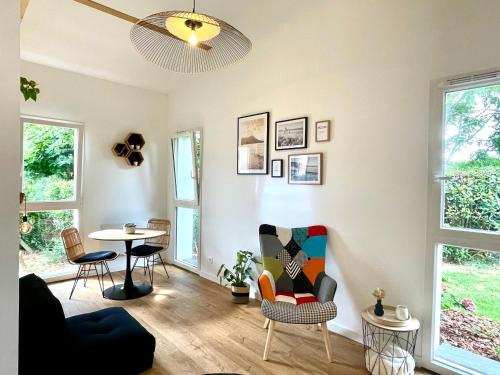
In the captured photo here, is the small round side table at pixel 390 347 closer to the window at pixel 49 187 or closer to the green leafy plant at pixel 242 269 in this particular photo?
the green leafy plant at pixel 242 269

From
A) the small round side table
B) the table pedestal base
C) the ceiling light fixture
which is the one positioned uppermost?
the ceiling light fixture

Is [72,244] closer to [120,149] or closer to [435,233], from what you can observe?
[120,149]

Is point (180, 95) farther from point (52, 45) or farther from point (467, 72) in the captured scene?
point (467, 72)

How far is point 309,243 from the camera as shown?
275 cm

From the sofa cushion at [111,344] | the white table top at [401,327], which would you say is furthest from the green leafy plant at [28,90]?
the white table top at [401,327]

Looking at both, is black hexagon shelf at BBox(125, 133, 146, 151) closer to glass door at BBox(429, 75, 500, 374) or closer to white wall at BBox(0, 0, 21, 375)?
white wall at BBox(0, 0, 21, 375)

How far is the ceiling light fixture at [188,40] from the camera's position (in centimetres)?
171

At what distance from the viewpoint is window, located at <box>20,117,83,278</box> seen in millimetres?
3723

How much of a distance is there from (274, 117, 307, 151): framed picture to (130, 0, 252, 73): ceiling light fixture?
1054mm

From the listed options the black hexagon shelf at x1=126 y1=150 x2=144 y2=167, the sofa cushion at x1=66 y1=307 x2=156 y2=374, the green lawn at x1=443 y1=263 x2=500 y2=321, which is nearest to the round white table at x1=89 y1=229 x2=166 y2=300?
the sofa cushion at x1=66 y1=307 x2=156 y2=374

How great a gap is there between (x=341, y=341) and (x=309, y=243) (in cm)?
91

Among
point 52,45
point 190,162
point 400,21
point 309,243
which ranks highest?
point 52,45

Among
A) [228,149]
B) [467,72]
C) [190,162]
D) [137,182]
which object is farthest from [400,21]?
[137,182]

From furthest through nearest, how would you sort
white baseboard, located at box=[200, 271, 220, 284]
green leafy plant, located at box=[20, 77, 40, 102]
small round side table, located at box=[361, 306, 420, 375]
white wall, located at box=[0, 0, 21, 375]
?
1. white baseboard, located at box=[200, 271, 220, 284]
2. small round side table, located at box=[361, 306, 420, 375]
3. green leafy plant, located at box=[20, 77, 40, 102]
4. white wall, located at box=[0, 0, 21, 375]
